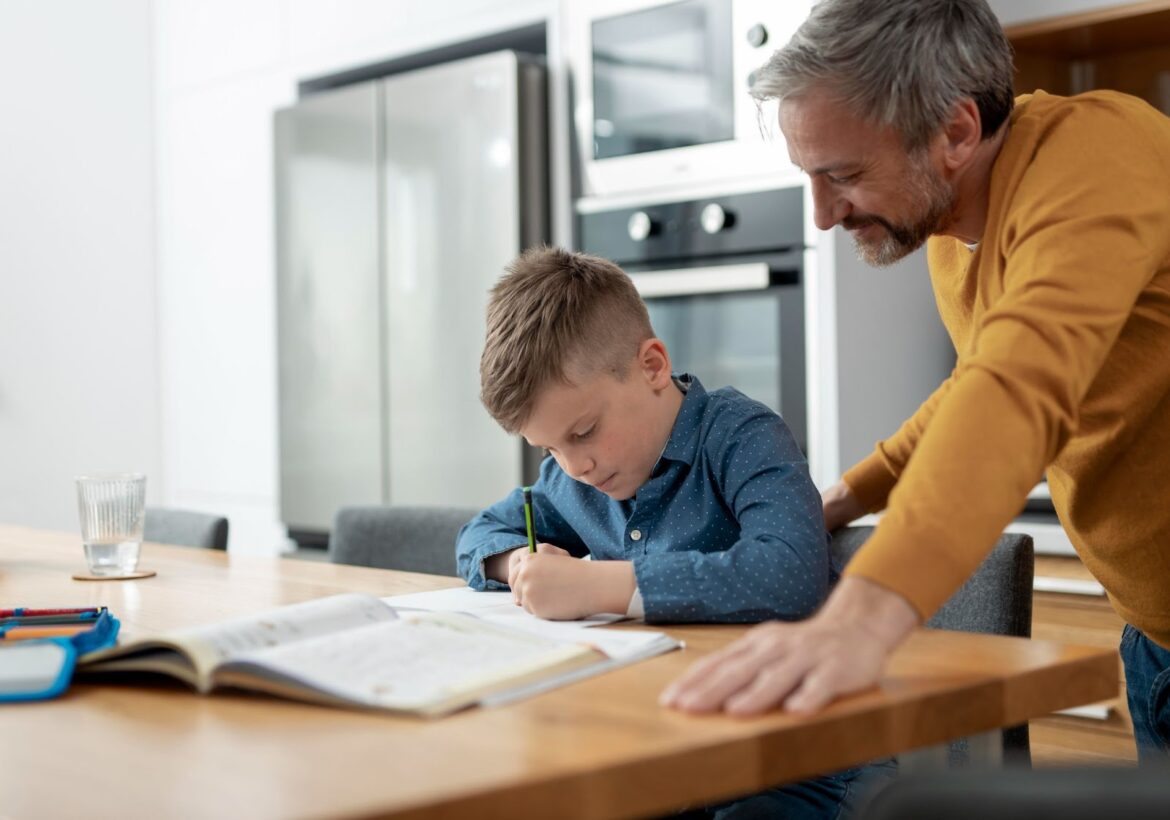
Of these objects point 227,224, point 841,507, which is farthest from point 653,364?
point 227,224

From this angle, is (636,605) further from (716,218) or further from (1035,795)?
(716,218)

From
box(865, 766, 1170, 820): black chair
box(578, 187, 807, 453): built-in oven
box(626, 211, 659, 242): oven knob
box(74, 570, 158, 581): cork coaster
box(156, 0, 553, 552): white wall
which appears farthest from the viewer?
box(156, 0, 553, 552): white wall

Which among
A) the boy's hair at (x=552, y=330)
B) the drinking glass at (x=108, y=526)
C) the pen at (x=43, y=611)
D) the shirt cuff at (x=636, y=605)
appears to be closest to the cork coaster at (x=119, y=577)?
the drinking glass at (x=108, y=526)

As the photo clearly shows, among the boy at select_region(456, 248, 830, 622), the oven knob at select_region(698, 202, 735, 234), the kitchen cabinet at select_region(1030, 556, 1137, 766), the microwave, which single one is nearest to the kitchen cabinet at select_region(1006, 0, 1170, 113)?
the microwave

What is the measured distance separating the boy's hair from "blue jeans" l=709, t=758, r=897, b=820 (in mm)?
447

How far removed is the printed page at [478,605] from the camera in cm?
114

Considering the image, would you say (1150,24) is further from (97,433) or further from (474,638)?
(97,433)

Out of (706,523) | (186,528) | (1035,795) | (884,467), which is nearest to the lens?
Answer: (1035,795)

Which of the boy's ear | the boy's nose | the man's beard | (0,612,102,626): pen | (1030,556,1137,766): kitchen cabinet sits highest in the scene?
the man's beard

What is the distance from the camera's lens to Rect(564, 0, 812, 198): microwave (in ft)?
→ 8.50

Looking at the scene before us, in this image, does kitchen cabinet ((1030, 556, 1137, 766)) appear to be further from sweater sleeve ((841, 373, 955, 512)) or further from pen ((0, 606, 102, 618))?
pen ((0, 606, 102, 618))

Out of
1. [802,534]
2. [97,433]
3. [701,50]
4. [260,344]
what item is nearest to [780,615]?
[802,534]

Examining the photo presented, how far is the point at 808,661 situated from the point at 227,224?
3334 millimetres

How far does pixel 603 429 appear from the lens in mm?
1364
